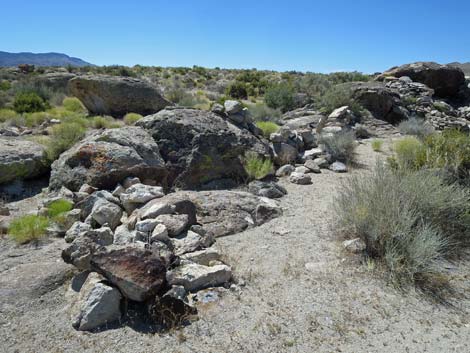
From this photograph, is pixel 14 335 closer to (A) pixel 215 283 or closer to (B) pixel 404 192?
(A) pixel 215 283

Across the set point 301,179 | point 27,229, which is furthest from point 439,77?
point 27,229

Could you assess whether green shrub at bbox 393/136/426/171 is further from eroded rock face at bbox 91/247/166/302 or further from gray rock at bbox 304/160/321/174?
eroded rock face at bbox 91/247/166/302

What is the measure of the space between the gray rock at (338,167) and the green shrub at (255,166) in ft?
5.46

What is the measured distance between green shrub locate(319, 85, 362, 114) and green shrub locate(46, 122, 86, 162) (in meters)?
9.14

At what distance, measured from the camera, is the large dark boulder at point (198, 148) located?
6105 mm

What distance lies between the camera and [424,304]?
300 centimetres

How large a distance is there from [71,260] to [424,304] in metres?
3.35

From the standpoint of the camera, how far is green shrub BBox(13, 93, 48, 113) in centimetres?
1160

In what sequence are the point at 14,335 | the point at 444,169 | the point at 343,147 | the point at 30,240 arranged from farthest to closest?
the point at 343,147
the point at 444,169
the point at 30,240
the point at 14,335

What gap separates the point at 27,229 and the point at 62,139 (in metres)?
3.43

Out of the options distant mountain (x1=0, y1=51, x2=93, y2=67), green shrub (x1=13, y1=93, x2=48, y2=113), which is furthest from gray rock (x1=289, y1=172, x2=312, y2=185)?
distant mountain (x1=0, y1=51, x2=93, y2=67)

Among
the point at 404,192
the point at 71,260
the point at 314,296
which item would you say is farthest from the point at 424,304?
the point at 71,260

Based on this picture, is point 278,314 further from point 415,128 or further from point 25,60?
point 25,60

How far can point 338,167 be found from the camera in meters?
7.49
